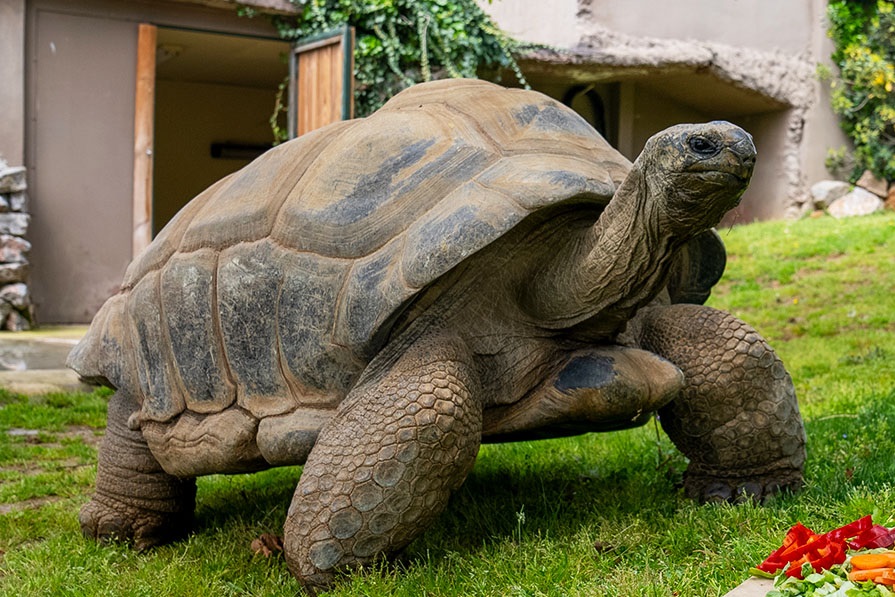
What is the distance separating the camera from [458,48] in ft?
31.3

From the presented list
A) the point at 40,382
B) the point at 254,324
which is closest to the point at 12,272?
the point at 40,382

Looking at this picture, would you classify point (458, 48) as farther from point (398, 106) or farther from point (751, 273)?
point (398, 106)

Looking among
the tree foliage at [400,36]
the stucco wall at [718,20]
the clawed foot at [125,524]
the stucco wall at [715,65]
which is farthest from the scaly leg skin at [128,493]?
the stucco wall at [718,20]

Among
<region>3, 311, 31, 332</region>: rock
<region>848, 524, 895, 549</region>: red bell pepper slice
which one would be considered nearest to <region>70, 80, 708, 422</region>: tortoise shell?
<region>848, 524, 895, 549</region>: red bell pepper slice

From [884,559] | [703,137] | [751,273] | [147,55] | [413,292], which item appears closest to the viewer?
[884,559]

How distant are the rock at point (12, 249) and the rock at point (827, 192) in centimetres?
993

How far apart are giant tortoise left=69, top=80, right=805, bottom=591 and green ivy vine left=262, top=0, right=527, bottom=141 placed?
5.74m

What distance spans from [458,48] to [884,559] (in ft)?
26.9

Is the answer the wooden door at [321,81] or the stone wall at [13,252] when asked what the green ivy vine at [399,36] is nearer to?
the wooden door at [321,81]

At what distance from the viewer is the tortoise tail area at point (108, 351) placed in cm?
355

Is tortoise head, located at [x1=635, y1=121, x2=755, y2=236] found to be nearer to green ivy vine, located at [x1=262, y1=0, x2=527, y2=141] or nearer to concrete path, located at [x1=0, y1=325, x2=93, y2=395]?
concrete path, located at [x1=0, y1=325, x2=93, y2=395]

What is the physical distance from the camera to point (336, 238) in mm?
2914

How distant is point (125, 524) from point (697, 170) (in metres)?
2.42

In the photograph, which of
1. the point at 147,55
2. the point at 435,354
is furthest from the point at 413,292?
the point at 147,55
